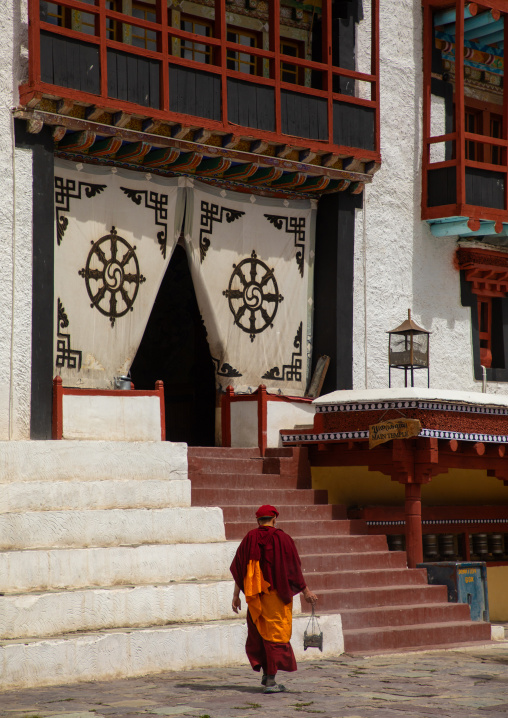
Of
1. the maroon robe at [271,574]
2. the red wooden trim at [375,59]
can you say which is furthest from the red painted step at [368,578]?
the red wooden trim at [375,59]

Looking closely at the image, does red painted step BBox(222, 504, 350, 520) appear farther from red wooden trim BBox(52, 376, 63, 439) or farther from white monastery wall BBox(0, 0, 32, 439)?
white monastery wall BBox(0, 0, 32, 439)

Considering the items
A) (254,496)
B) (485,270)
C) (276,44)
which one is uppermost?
(276,44)

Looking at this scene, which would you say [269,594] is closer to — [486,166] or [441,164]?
[441,164]

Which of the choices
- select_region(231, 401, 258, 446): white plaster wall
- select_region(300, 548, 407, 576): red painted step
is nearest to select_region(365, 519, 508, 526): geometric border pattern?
select_region(300, 548, 407, 576): red painted step

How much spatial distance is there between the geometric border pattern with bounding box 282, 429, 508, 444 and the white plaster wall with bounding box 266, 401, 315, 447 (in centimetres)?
14

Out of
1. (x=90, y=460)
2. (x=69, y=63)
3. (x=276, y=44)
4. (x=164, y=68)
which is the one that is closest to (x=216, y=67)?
(x=164, y=68)

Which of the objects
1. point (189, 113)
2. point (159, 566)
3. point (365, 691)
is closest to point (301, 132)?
point (189, 113)

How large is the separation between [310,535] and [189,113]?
15.4ft

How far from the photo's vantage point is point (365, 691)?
8.47 metres

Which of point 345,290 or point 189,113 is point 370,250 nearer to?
point 345,290

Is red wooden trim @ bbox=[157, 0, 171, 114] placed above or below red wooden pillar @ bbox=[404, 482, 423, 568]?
above

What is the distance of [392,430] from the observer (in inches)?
483

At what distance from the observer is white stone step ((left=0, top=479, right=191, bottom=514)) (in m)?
10.1

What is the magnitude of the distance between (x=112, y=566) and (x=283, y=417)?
428 centimetres
